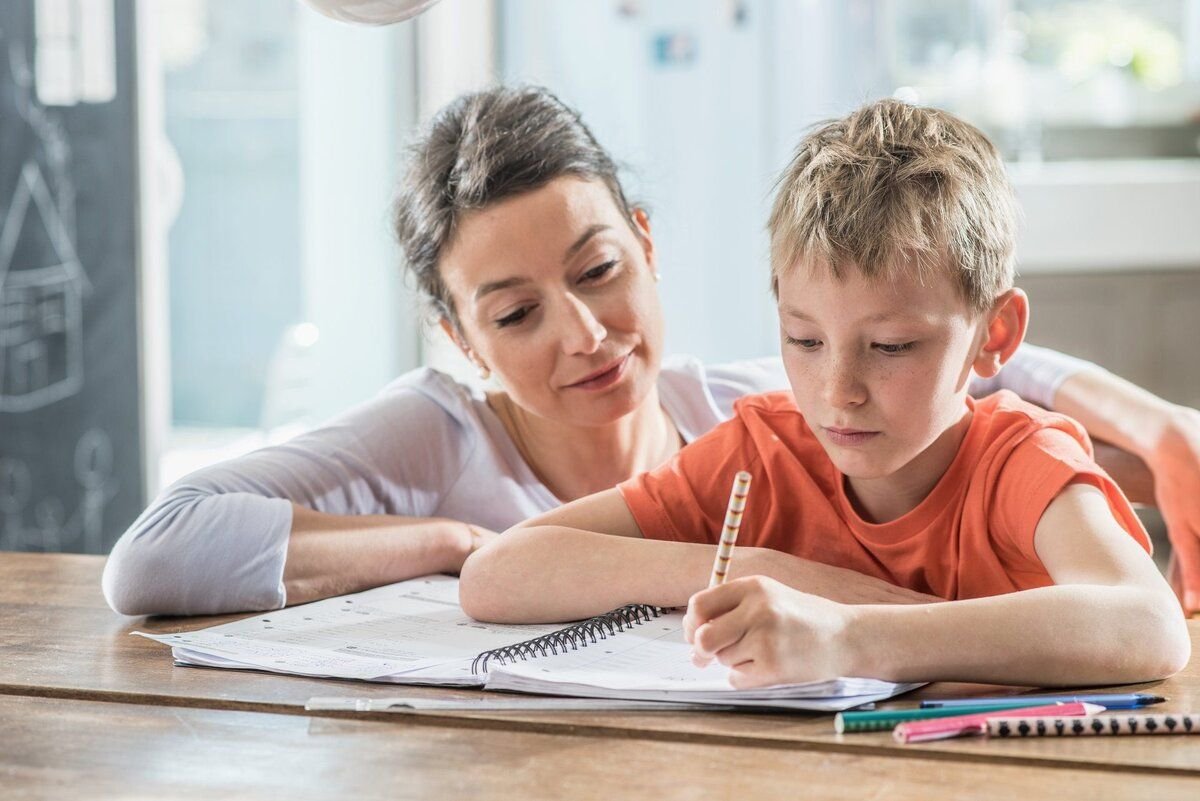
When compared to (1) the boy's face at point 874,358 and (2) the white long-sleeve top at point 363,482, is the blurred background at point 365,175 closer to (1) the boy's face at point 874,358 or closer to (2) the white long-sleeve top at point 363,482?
(2) the white long-sleeve top at point 363,482

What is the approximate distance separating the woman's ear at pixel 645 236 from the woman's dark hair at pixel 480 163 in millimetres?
18

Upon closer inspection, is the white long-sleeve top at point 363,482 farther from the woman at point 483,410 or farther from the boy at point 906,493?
the boy at point 906,493

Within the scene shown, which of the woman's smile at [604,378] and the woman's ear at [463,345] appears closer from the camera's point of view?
the woman's smile at [604,378]

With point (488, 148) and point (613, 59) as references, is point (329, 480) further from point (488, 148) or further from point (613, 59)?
point (613, 59)

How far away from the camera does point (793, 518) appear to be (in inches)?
45.8

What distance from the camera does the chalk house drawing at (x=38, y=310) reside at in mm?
2395

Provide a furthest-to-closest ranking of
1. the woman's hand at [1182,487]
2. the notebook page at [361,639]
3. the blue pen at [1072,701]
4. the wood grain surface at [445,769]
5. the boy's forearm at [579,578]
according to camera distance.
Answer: the woman's hand at [1182,487] < the boy's forearm at [579,578] < the notebook page at [361,639] < the blue pen at [1072,701] < the wood grain surface at [445,769]

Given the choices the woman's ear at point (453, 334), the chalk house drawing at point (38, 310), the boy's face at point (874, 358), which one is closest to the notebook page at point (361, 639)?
the boy's face at point (874, 358)

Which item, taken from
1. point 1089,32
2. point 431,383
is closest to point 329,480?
point 431,383

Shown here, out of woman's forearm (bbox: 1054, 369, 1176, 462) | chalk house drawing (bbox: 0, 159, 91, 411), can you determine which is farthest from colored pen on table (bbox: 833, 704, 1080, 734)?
chalk house drawing (bbox: 0, 159, 91, 411)

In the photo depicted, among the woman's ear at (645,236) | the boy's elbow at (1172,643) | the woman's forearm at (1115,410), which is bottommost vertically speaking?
the boy's elbow at (1172,643)

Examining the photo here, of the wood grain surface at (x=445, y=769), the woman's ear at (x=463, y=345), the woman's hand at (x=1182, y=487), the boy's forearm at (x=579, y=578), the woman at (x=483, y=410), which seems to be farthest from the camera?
the woman's ear at (x=463, y=345)

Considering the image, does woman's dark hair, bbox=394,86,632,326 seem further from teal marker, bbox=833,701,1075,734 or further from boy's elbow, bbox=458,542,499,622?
teal marker, bbox=833,701,1075,734

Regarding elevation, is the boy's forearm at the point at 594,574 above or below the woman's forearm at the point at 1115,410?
below
